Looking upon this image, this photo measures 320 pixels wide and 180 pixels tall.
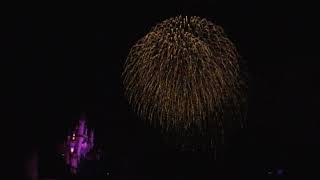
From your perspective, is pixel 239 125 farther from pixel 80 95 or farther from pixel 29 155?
pixel 29 155

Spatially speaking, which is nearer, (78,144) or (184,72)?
(184,72)

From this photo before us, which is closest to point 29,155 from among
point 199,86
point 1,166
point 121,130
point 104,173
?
point 1,166

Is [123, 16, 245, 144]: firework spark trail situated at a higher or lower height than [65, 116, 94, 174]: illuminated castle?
higher

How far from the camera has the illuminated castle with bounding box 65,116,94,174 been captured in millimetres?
10453

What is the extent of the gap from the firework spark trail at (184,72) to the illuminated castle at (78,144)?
2.24m

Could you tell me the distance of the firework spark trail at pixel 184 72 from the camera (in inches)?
330

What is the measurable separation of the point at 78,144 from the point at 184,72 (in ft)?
11.1

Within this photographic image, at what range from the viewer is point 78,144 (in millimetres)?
10758

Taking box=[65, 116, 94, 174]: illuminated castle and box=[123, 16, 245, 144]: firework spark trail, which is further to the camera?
box=[65, 116, 94, 174]: illuminated castle

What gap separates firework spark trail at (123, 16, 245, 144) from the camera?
838 centimetres

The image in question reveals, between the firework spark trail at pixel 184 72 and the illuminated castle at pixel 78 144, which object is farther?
the illuminated castle at pixel 78 144

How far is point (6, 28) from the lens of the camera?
841 centimetres

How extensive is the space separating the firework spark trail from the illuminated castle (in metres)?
2.24

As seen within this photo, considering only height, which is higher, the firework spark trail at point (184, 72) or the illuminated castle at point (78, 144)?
the firework spark trail at point (184, 72)
